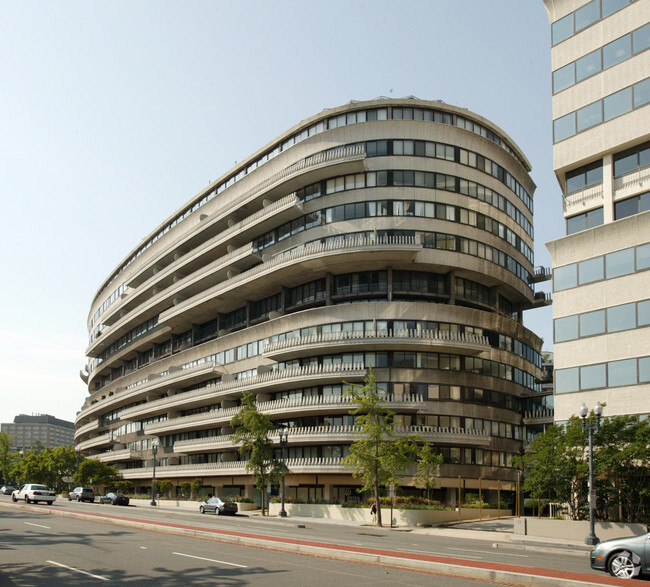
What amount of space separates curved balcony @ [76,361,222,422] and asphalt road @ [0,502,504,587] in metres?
50.7

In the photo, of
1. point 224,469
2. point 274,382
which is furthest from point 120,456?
point 274,382

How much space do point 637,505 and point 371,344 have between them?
28362 millimetres

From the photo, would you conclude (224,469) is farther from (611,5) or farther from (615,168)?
(611,5)

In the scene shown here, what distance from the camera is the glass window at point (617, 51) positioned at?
3916 cm

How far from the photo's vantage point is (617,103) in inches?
1544

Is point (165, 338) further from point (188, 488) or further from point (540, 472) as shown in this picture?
point (540, 472)

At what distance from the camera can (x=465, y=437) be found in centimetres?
5838

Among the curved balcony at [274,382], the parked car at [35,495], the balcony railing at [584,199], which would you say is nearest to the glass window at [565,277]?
the balcony railing at [584,199]

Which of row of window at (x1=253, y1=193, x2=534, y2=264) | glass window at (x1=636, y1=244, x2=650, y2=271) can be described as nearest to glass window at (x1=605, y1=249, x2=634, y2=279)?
glass window at (x1=636, y1=244, x2=650, y2=271)

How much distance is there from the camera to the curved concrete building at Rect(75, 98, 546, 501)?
59.8 metres

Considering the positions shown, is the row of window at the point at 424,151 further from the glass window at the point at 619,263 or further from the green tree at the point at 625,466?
the green tree at the point at 625,466

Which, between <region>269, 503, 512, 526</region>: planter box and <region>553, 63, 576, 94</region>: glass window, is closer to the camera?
<region>553, 63, 576, 94</region>: glass window

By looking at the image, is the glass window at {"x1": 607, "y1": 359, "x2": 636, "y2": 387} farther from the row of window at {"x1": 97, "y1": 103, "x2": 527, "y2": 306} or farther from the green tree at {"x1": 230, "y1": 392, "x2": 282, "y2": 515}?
the row of window at {"x1": 97, "y1": 103, "x2": 527, "y2": 306}

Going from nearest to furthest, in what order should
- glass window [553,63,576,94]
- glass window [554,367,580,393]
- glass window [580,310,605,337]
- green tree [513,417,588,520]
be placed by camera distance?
green tree [513,417,588,520]
glass window [580,310,605,337]
glass window [554,367,580,393]
glass window [553,63,576,94]
